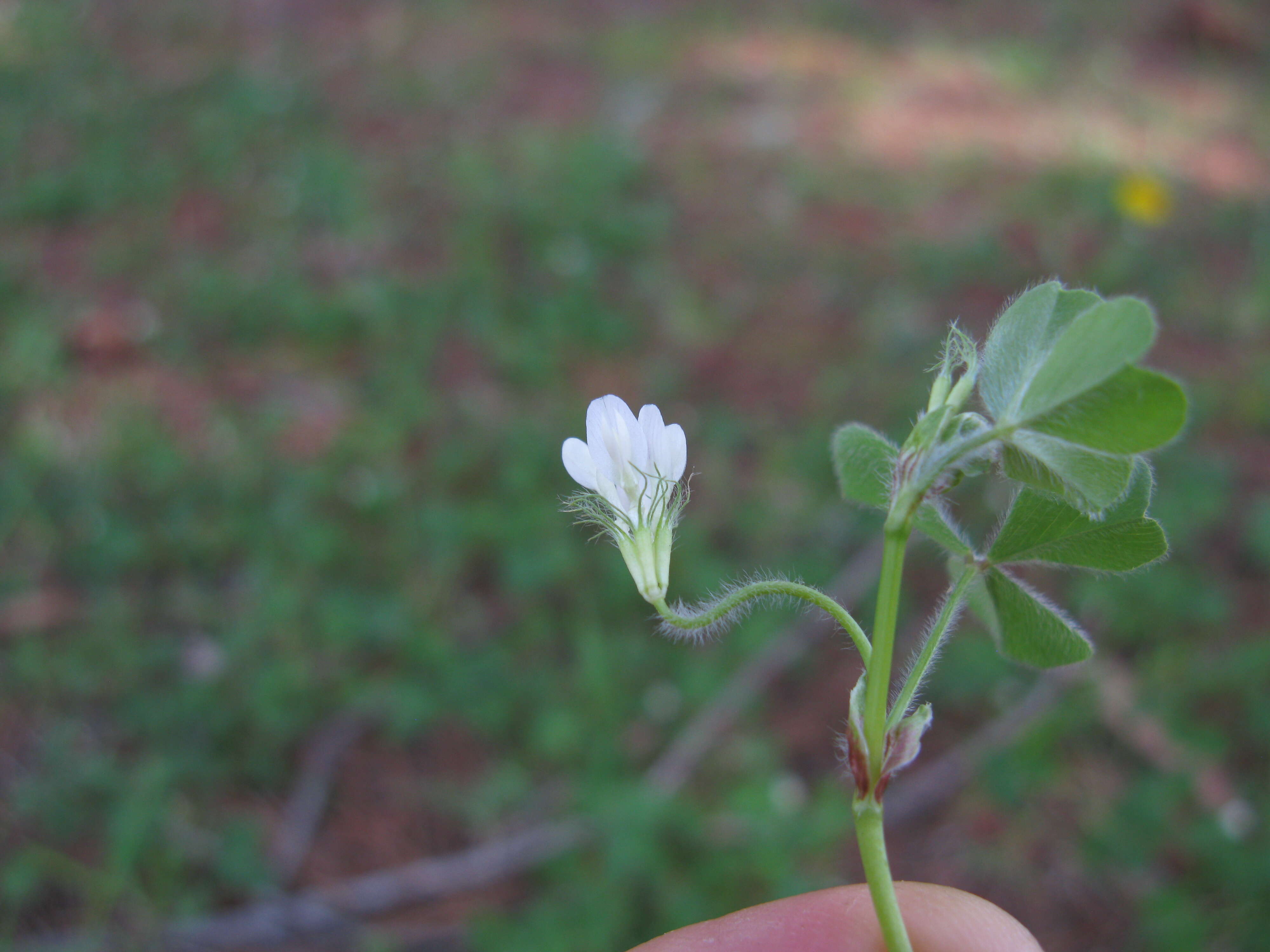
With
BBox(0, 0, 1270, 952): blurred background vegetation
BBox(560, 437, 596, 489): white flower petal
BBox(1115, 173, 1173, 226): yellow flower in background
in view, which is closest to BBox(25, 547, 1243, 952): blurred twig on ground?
BBox(0, 0, 1270, 952): blurred background vegetation

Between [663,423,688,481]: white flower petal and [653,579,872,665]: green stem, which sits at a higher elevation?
[663,423,688,481]: white flower petal

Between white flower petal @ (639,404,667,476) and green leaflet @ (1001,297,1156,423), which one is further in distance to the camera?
white flower petal @ (639,404,667,476)

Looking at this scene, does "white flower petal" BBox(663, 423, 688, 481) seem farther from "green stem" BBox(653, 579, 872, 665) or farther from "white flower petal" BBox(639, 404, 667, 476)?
"green stem" BBox(653, 579, 872, 665)

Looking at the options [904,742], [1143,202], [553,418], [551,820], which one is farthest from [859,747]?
[1143,202]

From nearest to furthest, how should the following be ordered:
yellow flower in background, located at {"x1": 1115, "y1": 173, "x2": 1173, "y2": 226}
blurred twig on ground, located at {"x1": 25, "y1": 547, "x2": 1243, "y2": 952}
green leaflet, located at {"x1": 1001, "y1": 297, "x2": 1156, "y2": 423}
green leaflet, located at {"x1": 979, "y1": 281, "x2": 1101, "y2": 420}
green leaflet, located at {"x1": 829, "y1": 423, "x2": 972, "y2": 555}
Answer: green leaflet, located at {"x1": 1001, "y1": 297, "x2": 1156, "y2": 423}
green leaflet, located at {"x1": 979, "y1": 281, "x2": 1101, "y2": 420}
green leaflet, located at {"x1": 829, "y1": 423, "x2": 972, "y2": 555}
blurred twig on ground, located at {"x1": 25, "y1": 547, "x2": 1243, "y2": 952}
yellow flower in background, located at {"x1": 1115, "y1": 173, "x2": 1173, "y2": 226}

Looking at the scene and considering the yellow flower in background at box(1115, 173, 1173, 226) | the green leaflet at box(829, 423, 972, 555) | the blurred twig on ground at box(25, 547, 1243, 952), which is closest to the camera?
the green leaflet at box(829, 423, 972, 555)

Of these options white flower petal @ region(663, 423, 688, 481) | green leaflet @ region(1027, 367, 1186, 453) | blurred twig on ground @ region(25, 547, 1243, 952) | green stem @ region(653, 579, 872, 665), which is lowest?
blurred twig on ground @ region(25, 547, 1243, 952)

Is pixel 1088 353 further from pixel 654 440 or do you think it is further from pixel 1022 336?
pixel 654 440
